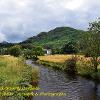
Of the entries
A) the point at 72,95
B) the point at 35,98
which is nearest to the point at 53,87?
the point at 72,95

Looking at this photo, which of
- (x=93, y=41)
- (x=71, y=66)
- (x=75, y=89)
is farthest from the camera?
(x=71, y=66)

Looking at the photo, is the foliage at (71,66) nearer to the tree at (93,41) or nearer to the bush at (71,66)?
the bush at (71,66)

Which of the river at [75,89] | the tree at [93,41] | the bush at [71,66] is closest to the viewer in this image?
the river at [75,89]

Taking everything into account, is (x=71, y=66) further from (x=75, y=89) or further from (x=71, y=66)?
(x=75, y=89)

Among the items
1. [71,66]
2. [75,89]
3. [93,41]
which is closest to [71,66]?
[71,66]

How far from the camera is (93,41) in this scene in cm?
6488

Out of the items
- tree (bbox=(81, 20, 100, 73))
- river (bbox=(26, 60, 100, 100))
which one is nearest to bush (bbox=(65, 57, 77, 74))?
tree (bbox=(81, 20, 100, 73))

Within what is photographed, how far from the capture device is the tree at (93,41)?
64750 millimetres

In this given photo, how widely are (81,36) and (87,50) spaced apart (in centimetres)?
305

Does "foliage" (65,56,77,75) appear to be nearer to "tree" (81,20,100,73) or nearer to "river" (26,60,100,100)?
"tree" (81,20,100,73)

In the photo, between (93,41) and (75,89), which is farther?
(93,41)

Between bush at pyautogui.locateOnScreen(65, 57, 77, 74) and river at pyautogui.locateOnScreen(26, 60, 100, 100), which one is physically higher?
bush at pyautogui.locateOnScreen(65, 57, 77, 74)

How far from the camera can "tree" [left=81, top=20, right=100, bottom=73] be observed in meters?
64.8

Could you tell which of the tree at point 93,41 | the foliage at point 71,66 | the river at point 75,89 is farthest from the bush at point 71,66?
the river at point 75,89
